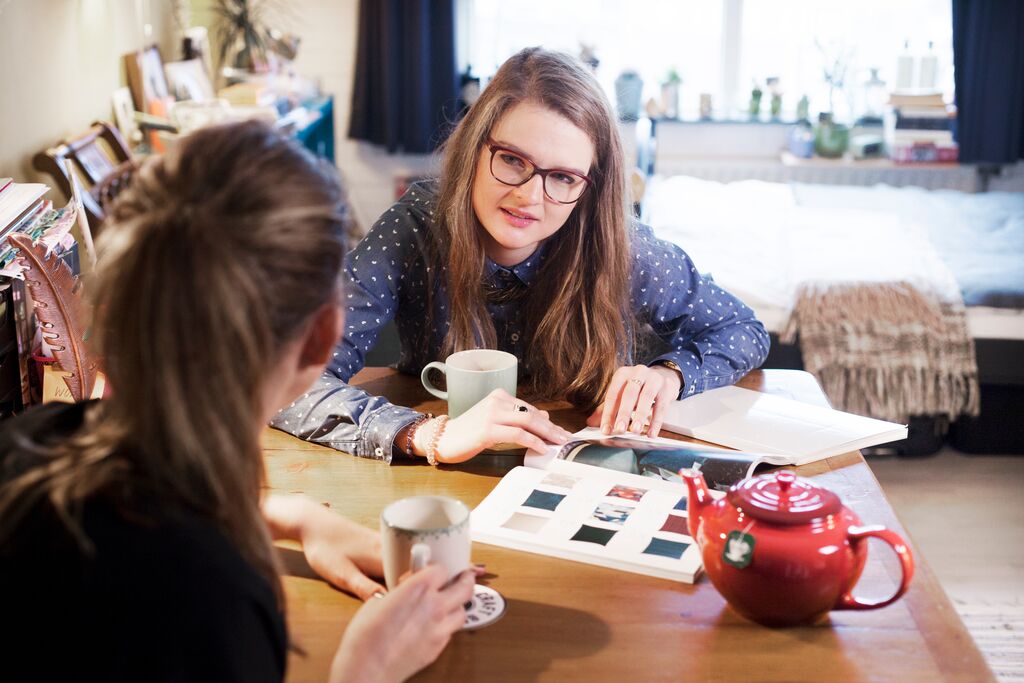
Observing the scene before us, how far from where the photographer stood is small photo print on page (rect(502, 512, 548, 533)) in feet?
3.66

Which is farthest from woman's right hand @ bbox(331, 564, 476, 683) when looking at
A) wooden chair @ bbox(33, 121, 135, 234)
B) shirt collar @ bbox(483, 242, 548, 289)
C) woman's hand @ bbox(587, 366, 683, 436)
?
wooden chair @ bbox(33, 121, 135, 234)

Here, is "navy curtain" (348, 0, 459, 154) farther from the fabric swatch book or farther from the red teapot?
the red teapot

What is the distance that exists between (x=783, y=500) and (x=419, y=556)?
0.32 metres

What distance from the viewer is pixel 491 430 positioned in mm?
1254

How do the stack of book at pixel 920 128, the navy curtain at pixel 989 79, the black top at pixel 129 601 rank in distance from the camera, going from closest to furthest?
the black top at pixel 129 601 → the navy curtain at pixel 989 79 → the stack of book at pixel 920 128

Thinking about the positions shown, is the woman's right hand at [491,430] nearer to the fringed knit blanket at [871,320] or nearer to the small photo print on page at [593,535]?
the small photo print on page at [593,535]

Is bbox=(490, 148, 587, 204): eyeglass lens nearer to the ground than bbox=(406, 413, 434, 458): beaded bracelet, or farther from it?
farther from it

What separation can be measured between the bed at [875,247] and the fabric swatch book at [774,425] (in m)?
1.52

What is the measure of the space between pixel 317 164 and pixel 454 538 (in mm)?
340

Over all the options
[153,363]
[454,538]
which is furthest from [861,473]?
[153,363]

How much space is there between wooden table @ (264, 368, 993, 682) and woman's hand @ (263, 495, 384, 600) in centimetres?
2

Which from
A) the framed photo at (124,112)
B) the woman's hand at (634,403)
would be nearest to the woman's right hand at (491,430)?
the woman's hand at (634,403)

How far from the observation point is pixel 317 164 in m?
0.80

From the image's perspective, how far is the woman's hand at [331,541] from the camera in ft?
3.29
